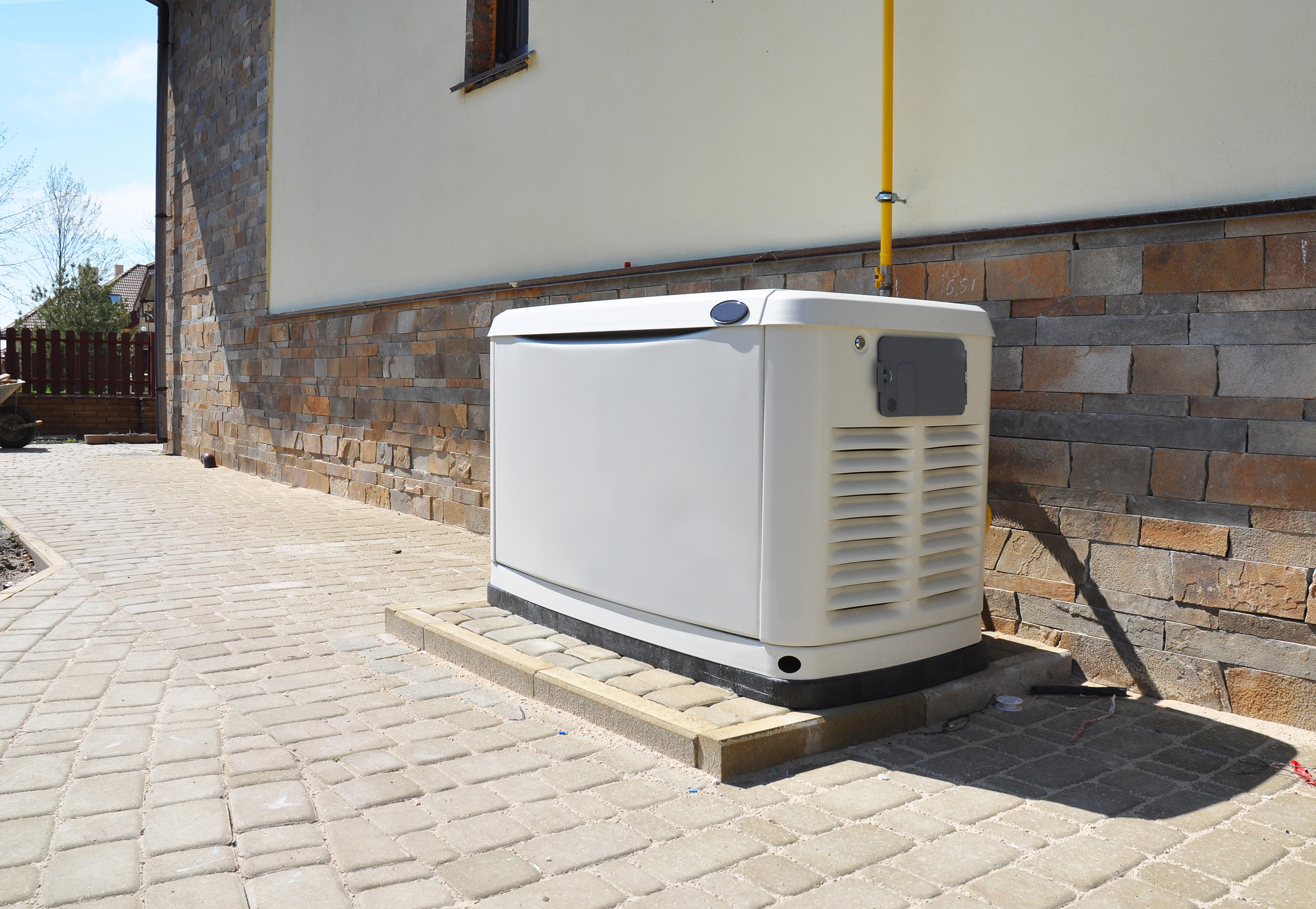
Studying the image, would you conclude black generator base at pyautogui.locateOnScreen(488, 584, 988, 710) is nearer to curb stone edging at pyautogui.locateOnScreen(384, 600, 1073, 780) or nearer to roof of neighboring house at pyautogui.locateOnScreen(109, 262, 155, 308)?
curb stone edging at pyautogui.locateOnScreen(384, 600, 1073, 780)

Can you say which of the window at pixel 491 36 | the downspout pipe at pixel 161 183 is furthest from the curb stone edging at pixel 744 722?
the downspout pipe at pixel 161 183

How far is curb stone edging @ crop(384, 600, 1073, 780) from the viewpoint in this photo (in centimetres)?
300

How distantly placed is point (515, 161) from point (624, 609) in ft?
15.5

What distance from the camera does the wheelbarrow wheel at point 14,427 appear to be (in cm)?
1532

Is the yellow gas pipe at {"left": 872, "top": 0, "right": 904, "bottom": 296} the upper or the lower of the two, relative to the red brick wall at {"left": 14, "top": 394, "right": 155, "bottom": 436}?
upper

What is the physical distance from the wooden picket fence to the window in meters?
14.2

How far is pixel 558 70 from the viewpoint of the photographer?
275 inches

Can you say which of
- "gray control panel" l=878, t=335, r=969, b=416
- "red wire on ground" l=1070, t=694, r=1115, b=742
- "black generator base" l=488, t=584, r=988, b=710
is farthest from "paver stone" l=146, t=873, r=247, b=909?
"red wire on ground" l=1070, t=694, r=1115, b=742

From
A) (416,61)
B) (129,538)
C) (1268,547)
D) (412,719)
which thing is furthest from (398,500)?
(1268,547)

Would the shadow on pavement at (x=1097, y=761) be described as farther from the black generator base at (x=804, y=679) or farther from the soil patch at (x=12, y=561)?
the soil patch at (x=12, y=561)

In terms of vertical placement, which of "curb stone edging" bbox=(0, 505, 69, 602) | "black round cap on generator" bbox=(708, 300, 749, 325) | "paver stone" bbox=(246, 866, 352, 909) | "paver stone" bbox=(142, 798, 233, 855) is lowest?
"paver stone" bbox=(246, 866, 352, 909)

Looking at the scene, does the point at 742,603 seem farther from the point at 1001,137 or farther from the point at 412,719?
the point at 1001,137

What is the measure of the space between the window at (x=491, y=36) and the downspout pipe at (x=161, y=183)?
9.28 m

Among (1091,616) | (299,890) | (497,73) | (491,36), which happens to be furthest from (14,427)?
(1091,616)
